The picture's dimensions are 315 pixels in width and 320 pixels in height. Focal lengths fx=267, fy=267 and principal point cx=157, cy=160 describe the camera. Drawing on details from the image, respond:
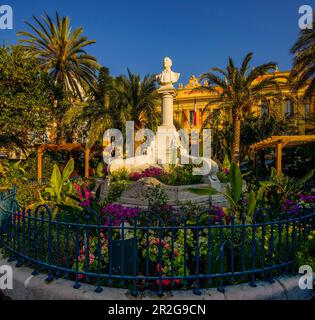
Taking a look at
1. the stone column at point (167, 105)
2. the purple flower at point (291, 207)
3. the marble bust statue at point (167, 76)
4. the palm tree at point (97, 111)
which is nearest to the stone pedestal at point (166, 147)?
the stone column at point (167, 105)

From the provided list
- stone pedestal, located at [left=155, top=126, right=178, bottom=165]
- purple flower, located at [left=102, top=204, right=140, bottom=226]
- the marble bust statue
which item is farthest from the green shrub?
purple flower, located at [left=102, top=204, right=140, bottom=226]

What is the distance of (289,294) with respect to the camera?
3.25m

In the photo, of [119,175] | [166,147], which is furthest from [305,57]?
[119,175]

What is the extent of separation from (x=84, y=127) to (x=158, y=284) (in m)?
18.6

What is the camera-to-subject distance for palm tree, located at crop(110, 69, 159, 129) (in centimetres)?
1759

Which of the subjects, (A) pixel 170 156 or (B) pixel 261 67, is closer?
(A) pixel 170 156

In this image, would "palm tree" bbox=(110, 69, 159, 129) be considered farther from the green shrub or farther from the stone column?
the green shrub

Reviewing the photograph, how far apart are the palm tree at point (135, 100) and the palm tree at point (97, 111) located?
0.56 m

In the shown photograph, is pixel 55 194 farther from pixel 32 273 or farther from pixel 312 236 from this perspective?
pixel 312 236

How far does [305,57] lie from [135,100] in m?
10.2

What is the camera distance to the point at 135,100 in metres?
18.1

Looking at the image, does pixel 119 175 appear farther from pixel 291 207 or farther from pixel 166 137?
pixel 291 207
